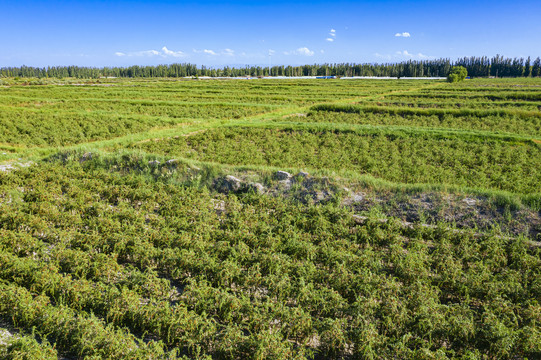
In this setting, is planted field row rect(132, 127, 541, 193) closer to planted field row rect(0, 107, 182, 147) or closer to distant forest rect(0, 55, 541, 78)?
planted field row rect(0, 107, 182, 147)

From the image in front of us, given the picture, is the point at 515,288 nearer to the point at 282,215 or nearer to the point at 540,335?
the point at 540,335

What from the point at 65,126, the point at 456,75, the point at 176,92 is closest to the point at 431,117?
Answer: the point at 65,126

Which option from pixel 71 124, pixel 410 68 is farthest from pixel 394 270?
pixel 410 68

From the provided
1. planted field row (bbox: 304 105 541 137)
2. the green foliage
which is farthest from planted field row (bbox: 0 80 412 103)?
the green foliage

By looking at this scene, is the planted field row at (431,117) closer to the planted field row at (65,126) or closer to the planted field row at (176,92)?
the planted field row at (176,92)

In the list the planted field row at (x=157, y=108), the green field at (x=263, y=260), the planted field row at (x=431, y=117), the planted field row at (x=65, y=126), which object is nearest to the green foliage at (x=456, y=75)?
the planted field row at (x=431, y=117)

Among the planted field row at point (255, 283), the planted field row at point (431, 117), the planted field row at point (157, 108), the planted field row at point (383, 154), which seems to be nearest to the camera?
the planted field row at point (255, 283)

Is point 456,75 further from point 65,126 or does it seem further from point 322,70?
point 65,126

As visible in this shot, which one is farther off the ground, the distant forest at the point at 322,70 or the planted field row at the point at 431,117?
the distant forest at the point at 322,70
